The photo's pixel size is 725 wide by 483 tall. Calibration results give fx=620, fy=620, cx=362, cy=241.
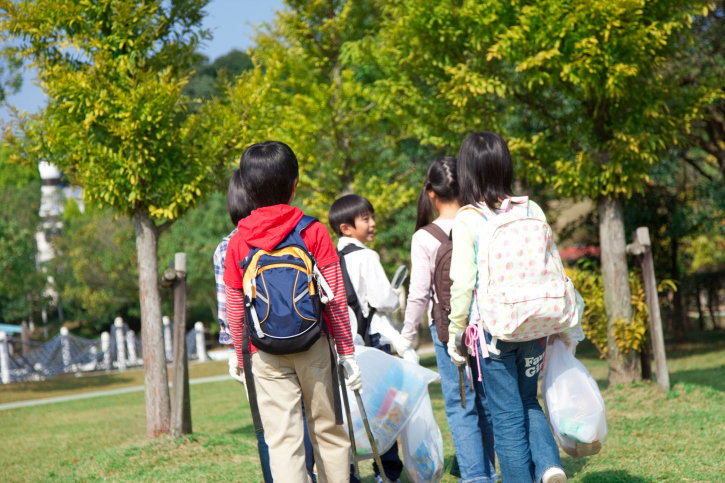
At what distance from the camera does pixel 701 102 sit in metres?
6.27

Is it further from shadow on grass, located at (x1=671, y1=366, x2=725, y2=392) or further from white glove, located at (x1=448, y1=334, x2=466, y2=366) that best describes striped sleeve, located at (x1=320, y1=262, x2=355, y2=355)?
shadow on grass, located at (x1=671, y1=366, x2=725, y2=392)

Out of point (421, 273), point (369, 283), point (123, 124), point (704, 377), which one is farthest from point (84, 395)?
point (421, 273)

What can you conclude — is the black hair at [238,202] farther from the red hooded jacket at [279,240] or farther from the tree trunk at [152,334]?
the tree trunk at [152,334]

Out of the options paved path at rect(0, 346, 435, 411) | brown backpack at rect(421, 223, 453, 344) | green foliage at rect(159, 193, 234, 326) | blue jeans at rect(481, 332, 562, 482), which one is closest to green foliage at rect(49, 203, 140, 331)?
green foliage at rect(159, 193, 234, 326)

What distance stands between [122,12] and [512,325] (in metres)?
4.54

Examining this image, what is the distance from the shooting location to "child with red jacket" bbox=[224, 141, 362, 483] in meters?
2.63

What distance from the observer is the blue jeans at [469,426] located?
3.24m

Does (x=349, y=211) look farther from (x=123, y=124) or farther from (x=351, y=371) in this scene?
(x=123, y=124)

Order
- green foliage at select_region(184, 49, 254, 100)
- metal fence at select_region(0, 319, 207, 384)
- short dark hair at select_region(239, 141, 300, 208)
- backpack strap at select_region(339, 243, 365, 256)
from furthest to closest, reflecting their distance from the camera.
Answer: green foliage at select_region(184, 49, 254, 100)
metal fence at select_region(0, 319, 207, 384)
backpack strap at select_region(339, 243, 365, 256)
short dark hair at select_region(239, 141, 300, 208)

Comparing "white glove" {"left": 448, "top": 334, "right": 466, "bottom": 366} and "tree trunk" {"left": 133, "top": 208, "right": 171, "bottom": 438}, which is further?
"tree trunk" {"left": 133, "top": 208, "right": 171, "bottom": 438}

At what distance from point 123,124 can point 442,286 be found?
3339 millimetres

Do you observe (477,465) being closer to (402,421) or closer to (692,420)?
(402,421)

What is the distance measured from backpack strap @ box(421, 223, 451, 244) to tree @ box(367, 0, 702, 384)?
10.4ft

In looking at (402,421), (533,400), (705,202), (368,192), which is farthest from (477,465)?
(705,202)
